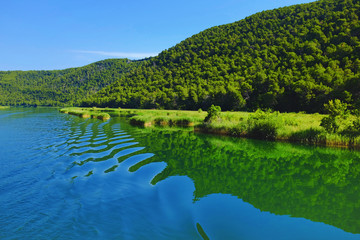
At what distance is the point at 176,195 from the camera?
9.75 meters

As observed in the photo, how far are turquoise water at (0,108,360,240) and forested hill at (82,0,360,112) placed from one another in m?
23.3

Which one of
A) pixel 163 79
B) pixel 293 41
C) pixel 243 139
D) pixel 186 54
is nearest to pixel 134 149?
pixel 243 139

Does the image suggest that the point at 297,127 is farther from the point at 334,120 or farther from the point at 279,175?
the point at 279,175

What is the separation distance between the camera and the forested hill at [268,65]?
49406 millimetres

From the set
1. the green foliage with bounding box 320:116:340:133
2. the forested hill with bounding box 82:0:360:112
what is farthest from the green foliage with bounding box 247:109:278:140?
the forested hill with bounding box 82:0:360:112

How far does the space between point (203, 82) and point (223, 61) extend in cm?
1522

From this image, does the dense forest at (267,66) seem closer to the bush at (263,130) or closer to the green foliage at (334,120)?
the green foliage at (334,120)

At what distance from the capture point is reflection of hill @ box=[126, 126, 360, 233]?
8.70 meters

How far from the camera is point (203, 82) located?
297 ft

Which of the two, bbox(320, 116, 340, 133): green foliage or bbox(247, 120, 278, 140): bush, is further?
bbox(247, 120, 278, 140): bush

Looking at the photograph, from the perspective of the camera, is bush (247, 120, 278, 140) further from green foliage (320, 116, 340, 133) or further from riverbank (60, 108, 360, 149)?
green foliage (320, 116, 340, 133)

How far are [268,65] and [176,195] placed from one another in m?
76.2

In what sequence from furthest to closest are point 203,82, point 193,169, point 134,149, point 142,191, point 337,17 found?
point 203,82 < point 337,17 < point 134,149 < point 193,169 < point 142,191

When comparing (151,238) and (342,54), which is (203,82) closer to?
(342,54)
